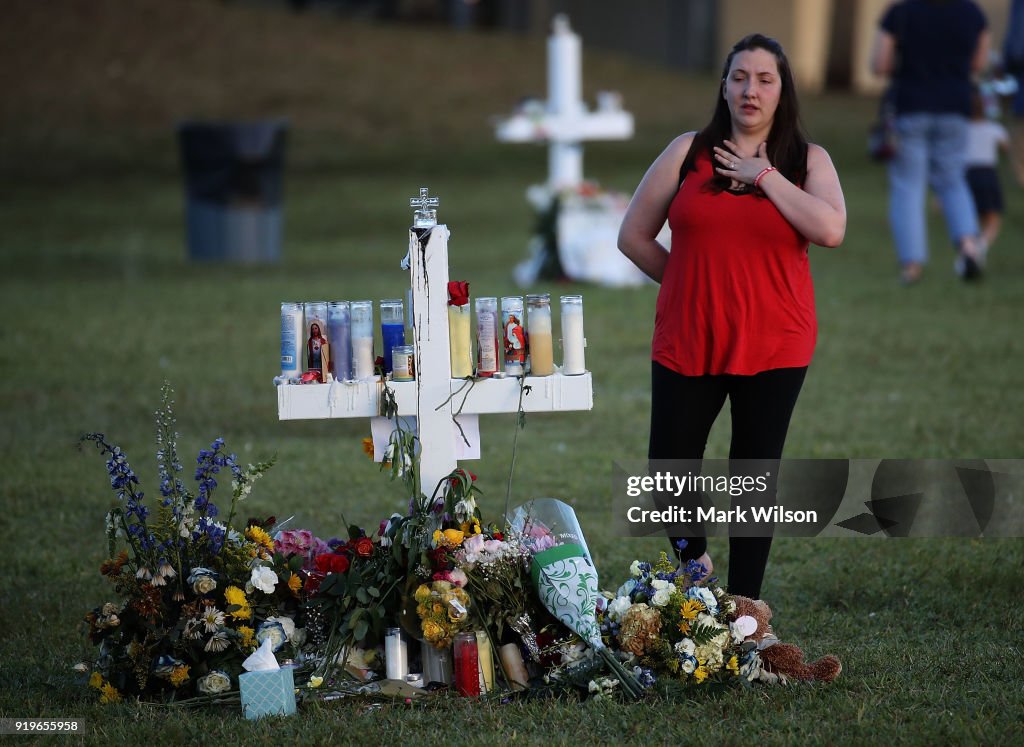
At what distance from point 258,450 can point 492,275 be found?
717 cm

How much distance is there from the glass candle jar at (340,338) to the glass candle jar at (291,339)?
93 mm

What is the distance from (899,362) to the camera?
379 inches

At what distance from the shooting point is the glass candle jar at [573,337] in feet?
14.4

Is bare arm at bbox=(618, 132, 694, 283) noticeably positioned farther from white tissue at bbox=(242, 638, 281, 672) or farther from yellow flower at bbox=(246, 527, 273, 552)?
white tissue at bbox=(242, 638, 281, 672)

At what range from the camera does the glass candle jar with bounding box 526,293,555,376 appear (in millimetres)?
4383

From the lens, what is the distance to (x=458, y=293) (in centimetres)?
436

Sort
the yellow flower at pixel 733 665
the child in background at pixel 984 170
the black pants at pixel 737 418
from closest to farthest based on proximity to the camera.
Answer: the yellow flower at pixel 733 665
the black pants at pixel 737 418
the child in background at pixel 984 170

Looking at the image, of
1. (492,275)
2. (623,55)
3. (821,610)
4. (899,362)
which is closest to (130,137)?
(623,55)

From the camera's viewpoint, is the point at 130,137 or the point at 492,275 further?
the point at 130,137

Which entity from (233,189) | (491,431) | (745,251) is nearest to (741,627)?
(745,251)

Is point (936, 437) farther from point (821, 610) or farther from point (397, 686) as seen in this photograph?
point (397, 686)

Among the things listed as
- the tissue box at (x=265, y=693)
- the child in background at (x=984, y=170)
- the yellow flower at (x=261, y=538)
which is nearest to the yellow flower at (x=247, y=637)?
the tissue box at (x=265, y=693)

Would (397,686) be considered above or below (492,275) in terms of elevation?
below

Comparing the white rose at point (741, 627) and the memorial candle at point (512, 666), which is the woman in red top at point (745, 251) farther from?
the memorial candle at point (512, 666)
